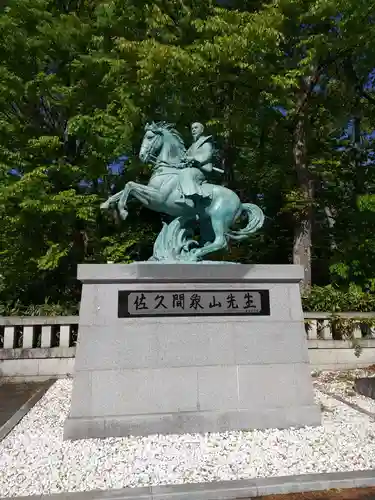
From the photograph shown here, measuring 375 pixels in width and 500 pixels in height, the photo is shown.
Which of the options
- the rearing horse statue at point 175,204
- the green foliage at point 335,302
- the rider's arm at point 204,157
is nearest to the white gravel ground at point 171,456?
the rearing horse statue at point 175,204

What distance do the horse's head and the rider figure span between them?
0.70 ft

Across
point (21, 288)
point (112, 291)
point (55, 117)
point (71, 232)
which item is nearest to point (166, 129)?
point (112, 291)

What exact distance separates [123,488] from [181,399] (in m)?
1.65

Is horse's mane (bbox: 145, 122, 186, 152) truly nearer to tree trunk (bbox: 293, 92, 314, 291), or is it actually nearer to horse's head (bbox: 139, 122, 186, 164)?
horse's head (bbox: 139, 122, 186, 164)

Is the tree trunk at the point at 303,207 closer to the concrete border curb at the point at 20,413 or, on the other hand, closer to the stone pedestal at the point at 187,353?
the stone pedestal at the point at 187,353

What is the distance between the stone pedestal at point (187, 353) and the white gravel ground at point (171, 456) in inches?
9.0

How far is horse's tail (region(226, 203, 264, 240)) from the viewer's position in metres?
6.20

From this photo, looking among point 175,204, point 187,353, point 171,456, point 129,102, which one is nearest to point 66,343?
point 187,353

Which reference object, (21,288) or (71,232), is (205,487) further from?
(21,288)

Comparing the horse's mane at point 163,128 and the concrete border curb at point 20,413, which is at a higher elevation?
the horse's mane at point 163,128

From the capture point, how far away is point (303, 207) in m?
11.6

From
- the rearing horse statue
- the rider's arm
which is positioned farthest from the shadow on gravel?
the rider's arm

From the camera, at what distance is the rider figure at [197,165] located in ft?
18.9

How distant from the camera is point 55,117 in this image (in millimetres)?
11742
